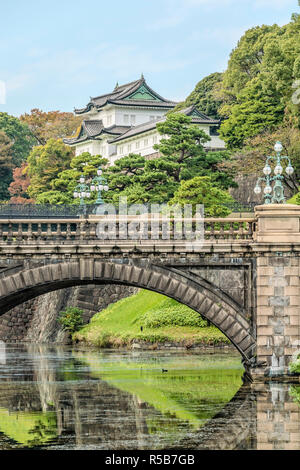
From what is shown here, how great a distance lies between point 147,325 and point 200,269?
23225 mm

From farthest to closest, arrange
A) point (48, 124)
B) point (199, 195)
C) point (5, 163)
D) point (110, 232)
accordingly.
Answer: point (48, 124)
point (5, 163)
point (199, 195)
point (110, 232)

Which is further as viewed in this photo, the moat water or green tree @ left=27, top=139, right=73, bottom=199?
green tree @ left=27, top=139, right=73, bottom=199

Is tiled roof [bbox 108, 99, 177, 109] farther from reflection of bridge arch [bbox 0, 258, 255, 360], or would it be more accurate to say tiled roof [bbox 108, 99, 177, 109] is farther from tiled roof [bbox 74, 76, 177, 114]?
reflection of bridge arch [bbox 0, 258, 255, 360]

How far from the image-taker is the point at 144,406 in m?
33.4

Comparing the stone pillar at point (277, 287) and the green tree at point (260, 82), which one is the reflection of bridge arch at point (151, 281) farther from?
the green tree at point (260, 82)

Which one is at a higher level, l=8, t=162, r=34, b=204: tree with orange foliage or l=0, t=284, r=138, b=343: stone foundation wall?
l=8, t=162, r=34, b=204: tree with orange foliage

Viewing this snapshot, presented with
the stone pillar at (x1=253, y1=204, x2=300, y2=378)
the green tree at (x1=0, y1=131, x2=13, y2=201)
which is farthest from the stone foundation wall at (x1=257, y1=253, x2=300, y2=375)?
the green tree at (x1=0, y1=131, x2=13, y2=201)

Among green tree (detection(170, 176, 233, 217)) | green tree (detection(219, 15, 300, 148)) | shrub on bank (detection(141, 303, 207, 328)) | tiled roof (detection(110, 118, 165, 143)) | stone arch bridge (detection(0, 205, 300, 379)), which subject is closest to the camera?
stone arch bridge (detection(0, 205, 300, 379))

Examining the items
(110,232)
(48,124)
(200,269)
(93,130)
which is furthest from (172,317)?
(48,124)

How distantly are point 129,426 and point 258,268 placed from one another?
9.83 metres

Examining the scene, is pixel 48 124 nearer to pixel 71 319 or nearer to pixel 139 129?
pixel 139 129

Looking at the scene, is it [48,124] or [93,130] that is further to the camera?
[48,124]

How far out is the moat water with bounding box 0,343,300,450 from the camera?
26.6 metres

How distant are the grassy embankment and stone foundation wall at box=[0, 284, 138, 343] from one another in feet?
3.98
